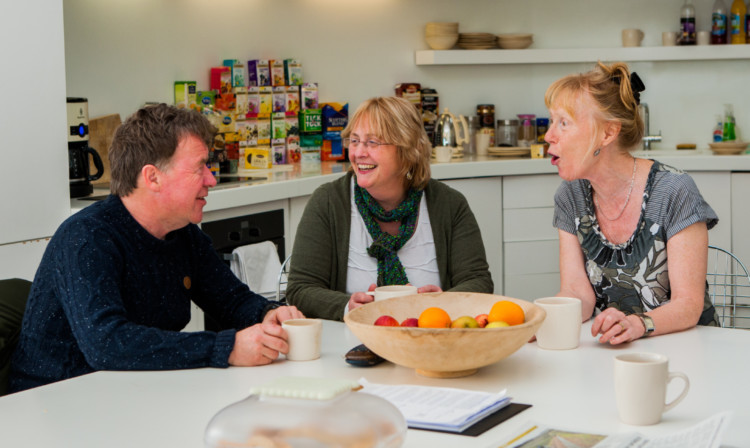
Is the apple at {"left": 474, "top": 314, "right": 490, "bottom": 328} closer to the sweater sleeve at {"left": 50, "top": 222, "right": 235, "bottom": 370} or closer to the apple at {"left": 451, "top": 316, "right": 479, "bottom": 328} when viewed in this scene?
the apple at {"left": 451, "top": 316, "right": 479, "bottom": 328}

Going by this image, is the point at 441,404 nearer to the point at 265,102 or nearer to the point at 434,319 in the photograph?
the point at 434,319

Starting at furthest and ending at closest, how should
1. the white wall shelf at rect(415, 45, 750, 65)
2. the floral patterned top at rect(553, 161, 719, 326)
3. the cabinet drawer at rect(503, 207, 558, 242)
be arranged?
the white wall shelf at rect(415, 45, 750, 65) < the cabinet drawer at rect(503, 207, 558, 242) < the floral patterned top at rect(553, 161, 719, 326)

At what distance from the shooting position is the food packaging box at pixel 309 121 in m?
4.66

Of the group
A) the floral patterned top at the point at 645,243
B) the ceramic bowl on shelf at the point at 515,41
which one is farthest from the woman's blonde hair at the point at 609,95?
the ceramic bowl on shelf at the point at 515,41

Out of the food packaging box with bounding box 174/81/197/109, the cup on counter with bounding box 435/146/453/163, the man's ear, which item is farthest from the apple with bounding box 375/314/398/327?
the cup on counter with bounding box 435/146/453/163

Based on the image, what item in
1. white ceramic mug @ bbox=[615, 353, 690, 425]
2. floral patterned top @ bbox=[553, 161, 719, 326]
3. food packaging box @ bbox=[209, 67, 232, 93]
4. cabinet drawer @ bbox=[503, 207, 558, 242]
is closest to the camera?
white ceramic mug @ bbox=[615, 353, 690, 425]

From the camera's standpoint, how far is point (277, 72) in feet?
14.9

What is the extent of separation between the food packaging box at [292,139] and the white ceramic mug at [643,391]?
347 cm

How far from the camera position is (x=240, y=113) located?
4391 millimetres

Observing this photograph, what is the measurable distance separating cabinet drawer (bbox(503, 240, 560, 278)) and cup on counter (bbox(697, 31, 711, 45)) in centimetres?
141

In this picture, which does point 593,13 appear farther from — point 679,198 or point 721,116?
point 679,198

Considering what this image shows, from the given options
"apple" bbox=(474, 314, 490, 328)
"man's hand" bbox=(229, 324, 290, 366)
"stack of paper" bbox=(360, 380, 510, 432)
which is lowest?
"stack of paper" bbox=(360, 380, 510, 432)

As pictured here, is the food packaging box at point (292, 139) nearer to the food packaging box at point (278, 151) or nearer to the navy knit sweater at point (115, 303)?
the food packaging box at point (278, 151)

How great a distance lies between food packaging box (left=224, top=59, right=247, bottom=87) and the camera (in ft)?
14.2
